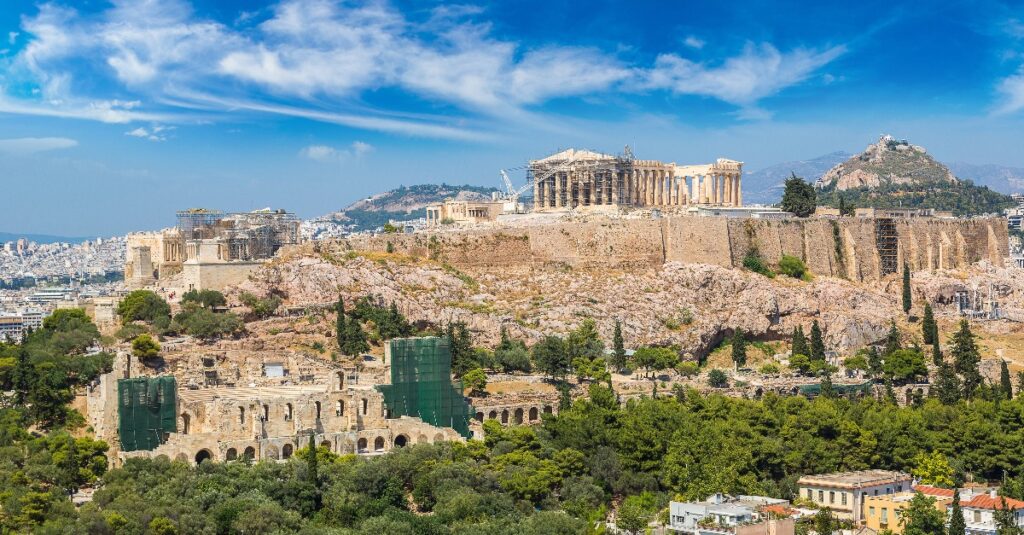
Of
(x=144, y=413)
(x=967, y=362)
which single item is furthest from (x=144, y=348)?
(x=967, y=362)

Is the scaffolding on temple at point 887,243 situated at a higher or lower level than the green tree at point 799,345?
higher

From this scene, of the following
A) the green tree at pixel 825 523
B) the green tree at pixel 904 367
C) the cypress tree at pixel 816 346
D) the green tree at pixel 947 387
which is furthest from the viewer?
the cypress tree at pixel 816 346

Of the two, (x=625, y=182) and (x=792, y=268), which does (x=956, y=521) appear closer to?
(x=792, y=268)

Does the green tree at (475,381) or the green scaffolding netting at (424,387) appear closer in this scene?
the green scaffolding netting at (424,387)

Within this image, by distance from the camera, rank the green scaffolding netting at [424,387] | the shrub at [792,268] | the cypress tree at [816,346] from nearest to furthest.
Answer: the green scaffolding netting at [424,387]
the cypress tree at [816,346]
the shrub at [792,268]

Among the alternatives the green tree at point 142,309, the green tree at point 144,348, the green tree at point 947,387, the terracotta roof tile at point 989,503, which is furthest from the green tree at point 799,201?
the green tree at point 144,348

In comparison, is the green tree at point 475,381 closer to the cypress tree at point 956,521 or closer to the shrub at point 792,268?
the cypress tree at point 956,521
